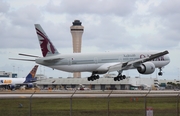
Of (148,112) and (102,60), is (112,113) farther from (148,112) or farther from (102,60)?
(102,60)

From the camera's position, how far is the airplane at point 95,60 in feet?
252

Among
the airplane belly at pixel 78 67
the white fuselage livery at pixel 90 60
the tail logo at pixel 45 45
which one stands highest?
the tail logo at pixel 45 45

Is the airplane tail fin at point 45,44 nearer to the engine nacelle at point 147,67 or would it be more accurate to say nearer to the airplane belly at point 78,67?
the airplane belly at point 78,67

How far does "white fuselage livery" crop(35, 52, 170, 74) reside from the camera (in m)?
76.9

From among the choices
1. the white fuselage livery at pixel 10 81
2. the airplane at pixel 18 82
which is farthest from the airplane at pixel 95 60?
the white fuselage livery at pixel 10 81

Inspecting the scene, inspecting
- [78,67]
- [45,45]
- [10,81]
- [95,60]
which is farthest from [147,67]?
[10,81]

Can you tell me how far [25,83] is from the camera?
5133 inches

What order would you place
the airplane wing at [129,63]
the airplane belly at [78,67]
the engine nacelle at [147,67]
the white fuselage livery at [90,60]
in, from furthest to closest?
the engine nacelle at [147,67], the airplane wing at [129,63], the airplane belly at [78,67], the white fuselage livery at [90,60]

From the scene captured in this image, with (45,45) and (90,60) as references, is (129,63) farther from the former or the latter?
(45,45)

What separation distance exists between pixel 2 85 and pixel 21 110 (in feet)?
292

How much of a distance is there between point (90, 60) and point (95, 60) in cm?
85

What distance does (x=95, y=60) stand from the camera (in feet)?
261

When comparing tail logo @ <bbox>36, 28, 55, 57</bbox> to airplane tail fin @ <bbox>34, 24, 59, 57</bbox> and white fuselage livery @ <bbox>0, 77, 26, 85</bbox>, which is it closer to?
airplane tail fin @ <bbox>34, 24, 59, 57</bbox>

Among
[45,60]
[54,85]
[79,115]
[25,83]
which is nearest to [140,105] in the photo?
[79,115]
